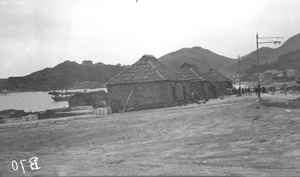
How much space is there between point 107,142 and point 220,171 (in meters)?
6.72

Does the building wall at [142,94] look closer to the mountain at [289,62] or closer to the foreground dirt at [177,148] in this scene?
the foreground dirt at [177,148]

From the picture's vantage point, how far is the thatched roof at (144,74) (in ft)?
102

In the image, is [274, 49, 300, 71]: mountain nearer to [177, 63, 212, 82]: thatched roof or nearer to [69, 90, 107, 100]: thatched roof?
[177, 63, 212, 82]: thatched roof

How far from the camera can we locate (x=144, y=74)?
31.9m

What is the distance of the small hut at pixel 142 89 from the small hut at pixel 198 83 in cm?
954

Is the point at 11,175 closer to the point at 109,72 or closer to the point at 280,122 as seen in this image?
the point at 280,122

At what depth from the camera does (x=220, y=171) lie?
24.2 feet

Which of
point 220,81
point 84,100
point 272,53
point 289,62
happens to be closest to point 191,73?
point 220,81

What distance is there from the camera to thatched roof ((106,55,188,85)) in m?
31.1

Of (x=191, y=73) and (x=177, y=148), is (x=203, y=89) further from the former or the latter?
(x=177, y=148)

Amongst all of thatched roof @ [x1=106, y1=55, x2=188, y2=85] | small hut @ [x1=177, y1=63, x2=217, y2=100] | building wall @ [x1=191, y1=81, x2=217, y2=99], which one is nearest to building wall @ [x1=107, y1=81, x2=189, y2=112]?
thatched roof @ [x1=106, y1=55, x2=188, y2=85]

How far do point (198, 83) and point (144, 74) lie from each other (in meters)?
13.3

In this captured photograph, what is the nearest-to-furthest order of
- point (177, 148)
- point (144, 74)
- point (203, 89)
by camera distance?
point (177, 148), point (144, 74), point (203, 89)

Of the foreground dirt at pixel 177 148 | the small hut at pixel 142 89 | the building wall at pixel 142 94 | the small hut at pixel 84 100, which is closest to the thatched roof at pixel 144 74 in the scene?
the small hut at pixel 142 89
